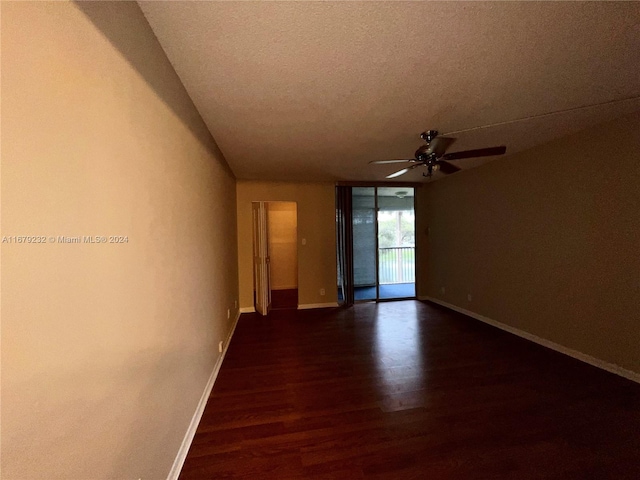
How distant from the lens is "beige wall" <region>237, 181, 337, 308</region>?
179 inches

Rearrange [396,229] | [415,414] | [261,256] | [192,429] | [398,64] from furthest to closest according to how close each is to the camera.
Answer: [396,229], [261,256], [415,414], [192,429], [398,64]

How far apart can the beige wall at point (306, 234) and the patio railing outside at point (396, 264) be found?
1981 millimetres

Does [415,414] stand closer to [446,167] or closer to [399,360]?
[399,360]

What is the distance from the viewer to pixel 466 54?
141 cm

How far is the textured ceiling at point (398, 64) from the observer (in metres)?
1.15

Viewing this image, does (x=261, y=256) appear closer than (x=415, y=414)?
No

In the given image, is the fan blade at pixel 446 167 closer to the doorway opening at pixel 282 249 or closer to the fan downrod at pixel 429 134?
the fan downrod at pixel 429 134

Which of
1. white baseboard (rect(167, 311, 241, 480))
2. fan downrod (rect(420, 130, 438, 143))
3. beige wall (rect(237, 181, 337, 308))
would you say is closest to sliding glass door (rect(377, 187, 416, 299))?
beige wall (rect(237, 181, 337, 308))

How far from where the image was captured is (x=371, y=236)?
5.13 meters

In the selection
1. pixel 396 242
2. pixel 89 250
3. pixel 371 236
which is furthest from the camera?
pixel 396 242

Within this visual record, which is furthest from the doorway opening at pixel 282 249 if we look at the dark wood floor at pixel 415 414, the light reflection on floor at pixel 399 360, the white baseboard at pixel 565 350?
the white baseboard at pixel 565 350

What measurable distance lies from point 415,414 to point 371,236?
3.57 m

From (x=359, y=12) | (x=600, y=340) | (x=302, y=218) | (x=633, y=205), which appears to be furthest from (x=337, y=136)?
(x=600, y=340)

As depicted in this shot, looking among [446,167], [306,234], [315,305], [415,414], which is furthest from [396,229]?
[415,414]
